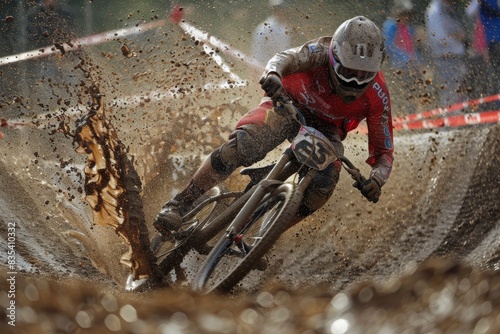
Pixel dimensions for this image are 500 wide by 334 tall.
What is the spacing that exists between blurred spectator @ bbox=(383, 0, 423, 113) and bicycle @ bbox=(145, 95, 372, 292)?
515cm

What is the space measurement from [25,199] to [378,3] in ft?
18.8

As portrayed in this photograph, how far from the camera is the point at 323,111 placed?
547 centimetres

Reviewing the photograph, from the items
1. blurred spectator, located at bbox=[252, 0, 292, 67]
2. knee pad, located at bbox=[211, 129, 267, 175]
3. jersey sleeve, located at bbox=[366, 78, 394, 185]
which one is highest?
knee pad, located at bbox=[211, 129, 267, 175]

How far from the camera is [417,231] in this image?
728 centimetres

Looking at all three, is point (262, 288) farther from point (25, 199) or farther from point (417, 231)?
point (25, 199)

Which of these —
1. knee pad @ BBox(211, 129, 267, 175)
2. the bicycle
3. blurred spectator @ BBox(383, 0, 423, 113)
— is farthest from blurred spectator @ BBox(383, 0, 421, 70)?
the bicycle

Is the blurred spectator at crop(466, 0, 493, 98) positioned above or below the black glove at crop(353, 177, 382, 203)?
below

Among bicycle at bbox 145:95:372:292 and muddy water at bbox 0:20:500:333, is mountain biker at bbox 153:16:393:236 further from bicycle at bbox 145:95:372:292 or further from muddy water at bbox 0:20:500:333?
muddy water at bbox 0:20:500:333

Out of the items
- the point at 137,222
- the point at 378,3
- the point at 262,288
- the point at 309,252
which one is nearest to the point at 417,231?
the point at 309,252

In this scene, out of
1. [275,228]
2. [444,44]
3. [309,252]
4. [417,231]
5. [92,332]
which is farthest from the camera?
[444,44]

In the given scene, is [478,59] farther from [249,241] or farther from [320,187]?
[249,241]

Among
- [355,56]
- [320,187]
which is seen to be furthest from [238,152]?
[355,56]

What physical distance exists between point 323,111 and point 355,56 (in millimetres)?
560

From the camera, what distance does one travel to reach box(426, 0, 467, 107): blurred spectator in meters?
9.57
